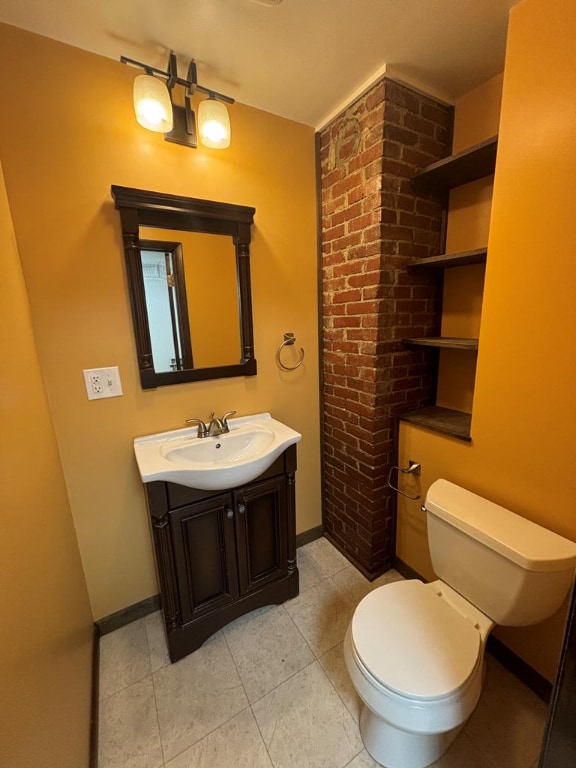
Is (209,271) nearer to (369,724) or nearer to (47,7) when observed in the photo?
(47,7)

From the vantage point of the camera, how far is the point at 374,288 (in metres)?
1.46

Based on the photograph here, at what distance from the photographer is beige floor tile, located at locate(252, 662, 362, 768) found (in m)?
1.07

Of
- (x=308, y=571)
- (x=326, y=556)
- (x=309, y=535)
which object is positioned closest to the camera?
(x=308, y=571)

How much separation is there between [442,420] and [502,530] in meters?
0.55

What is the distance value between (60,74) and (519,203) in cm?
167

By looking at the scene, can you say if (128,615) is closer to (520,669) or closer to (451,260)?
(520,669)

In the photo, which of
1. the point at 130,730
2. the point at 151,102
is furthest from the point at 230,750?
the point at 151,102

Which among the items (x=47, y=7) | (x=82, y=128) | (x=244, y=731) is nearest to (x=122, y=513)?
(x=244, y=731)

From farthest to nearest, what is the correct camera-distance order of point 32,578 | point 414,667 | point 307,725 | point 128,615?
point 128,615 → point 307,725 → point 414,667 → point 32,578

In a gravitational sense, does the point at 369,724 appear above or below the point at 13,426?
below

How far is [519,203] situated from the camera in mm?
1038

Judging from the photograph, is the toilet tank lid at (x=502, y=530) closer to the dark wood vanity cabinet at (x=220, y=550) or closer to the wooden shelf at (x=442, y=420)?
the wooden shelf at (x=442, y=420)

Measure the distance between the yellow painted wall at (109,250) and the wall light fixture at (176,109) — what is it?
3.2 inches

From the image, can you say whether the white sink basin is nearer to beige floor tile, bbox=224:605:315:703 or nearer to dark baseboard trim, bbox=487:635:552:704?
beige floor tile, bbox=224:605:315:703
